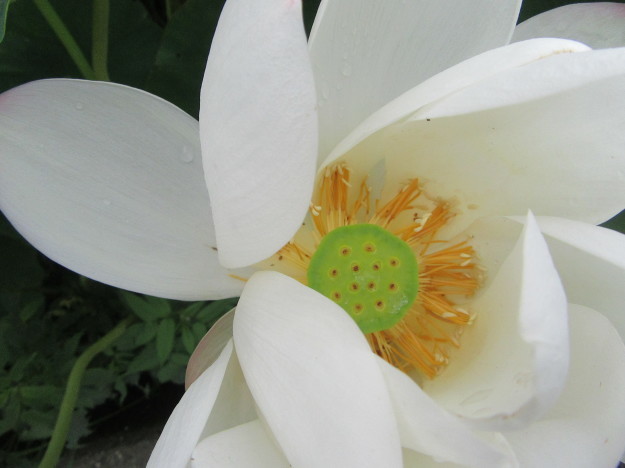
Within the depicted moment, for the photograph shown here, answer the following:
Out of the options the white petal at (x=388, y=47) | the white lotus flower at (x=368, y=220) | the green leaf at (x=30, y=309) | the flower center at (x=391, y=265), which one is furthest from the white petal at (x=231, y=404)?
the green leaf at (x=30, y=309)

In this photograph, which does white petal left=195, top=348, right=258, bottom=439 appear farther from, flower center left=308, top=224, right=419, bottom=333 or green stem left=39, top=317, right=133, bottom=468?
green stem left=39, top=317, right=133, bottom=468

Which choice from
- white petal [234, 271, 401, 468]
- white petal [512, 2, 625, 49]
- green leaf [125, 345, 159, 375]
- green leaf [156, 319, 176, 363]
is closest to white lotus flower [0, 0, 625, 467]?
white petal [234, 271, 401, 468]

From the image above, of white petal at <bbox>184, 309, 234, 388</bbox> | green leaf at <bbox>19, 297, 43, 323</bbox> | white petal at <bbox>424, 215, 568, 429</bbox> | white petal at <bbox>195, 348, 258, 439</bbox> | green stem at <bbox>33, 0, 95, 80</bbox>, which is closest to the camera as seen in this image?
white petal at <bbox>424, 215, 568, 429</bbox>

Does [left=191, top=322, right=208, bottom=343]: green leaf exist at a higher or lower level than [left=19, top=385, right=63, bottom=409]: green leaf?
higher

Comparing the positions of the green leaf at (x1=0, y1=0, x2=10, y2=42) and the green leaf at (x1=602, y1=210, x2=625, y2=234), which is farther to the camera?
the green leaf at (x1=602, y1=210, x2=625, y2=234)

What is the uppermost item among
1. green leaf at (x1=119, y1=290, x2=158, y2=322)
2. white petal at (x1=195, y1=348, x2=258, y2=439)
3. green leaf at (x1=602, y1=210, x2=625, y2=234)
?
green leaf at (x1=602, y1=210, x2=625, y2=234)

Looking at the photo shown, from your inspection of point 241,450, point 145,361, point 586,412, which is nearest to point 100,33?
point 145,361

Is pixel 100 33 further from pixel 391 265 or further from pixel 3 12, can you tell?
pixel 391 265
